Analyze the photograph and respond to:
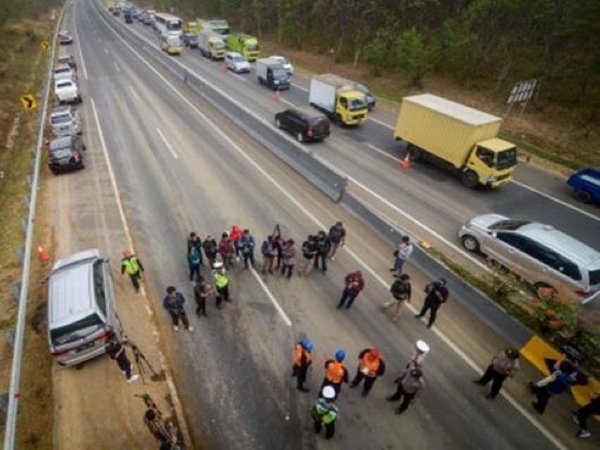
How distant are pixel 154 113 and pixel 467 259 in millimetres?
24289

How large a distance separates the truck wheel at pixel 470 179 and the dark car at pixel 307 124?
8.61 metres

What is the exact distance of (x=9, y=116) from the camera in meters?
31.8

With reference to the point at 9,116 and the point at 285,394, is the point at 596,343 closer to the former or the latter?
the point at 285,394

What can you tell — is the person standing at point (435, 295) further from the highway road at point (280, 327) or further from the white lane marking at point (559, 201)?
the white lane marking at point (559, 201)

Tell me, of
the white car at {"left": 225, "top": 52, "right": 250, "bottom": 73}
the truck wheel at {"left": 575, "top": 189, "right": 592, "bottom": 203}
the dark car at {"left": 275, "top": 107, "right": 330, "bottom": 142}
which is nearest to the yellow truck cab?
the white car at {"left": 225, "top": 52, "right": 250, "bottom": 73}

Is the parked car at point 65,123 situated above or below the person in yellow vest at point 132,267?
below

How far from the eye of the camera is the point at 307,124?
25.9m

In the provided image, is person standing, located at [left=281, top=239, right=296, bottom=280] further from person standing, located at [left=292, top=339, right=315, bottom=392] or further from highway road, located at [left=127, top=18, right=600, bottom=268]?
highway road, located at [left=127, top=18, right=600, bottom=268]

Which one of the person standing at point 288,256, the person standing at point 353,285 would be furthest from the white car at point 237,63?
the person standing at point 353,285

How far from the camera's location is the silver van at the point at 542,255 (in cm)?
1377

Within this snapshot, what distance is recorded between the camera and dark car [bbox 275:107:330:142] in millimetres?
25875

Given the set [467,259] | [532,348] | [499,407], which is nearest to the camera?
[499,407]

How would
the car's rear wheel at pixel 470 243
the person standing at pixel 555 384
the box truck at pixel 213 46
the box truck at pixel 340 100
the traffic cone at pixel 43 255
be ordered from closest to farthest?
1. the person standing at pixel 555 384
2. the traffic cone at pixel 43 255
3. the car's rear wheel at pixel 470 243
4. the box truck at pixel 340 100
5. the box truck at pixel 213 46

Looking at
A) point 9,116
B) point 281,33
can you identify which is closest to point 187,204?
point 9,116
